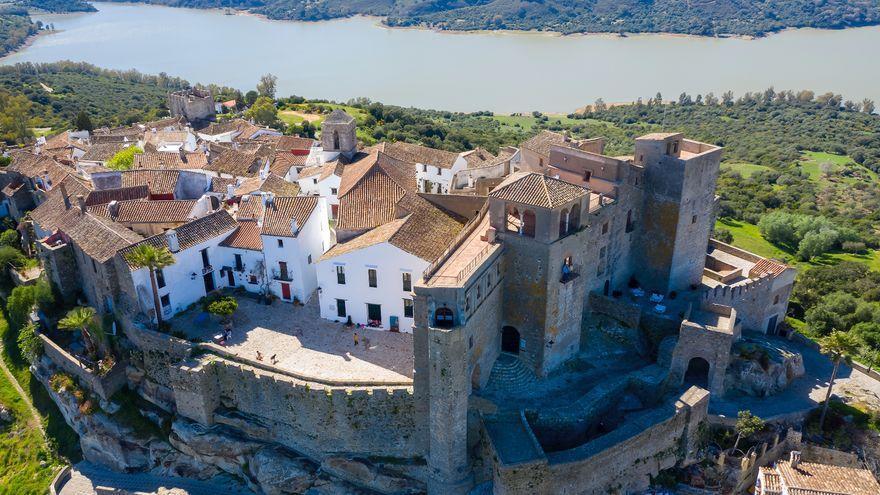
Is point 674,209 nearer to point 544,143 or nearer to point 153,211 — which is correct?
point 544,143

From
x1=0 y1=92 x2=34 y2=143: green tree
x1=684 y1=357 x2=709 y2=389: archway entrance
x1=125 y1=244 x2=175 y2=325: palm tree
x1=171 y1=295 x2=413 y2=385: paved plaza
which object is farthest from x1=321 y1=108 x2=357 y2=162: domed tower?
x1=0 y1=92 x2=34 y2=143: green tree

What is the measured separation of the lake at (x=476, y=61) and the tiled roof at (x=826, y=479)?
7293cm

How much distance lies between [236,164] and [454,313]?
25.0 m

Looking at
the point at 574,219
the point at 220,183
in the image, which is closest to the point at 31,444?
the point at 220,183

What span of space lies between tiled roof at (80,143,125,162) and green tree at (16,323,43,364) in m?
14.6

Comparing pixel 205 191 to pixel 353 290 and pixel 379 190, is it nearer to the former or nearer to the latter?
pixel 379 190

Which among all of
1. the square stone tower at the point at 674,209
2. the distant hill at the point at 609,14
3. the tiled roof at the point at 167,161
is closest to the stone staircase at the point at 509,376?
the square stone tower at the point at 674,209

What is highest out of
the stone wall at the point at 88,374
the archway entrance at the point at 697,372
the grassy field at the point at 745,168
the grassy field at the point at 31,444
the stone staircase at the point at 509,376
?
the stone staircase at the point at 509,376

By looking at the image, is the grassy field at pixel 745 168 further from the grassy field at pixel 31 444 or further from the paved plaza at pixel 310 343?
the grassy field at pixel 31 444

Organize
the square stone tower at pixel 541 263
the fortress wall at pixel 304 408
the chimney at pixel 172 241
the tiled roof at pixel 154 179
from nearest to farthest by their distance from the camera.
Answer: the fortress wall at pixel 304 408 → the square stone tower at pixel 541 263 → the chimney at pixel 172 241 → the tiled roof at pixel 154 179

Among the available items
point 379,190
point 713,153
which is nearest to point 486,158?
point 379,190

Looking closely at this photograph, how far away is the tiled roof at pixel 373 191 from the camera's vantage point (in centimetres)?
2819

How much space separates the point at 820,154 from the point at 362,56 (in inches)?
3055

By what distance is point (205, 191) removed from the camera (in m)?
34.7
